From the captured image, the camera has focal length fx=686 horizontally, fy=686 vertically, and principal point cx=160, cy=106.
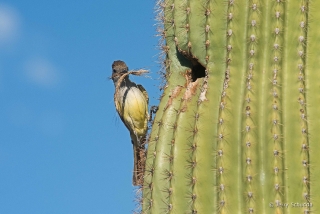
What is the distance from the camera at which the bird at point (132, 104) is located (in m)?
6.56

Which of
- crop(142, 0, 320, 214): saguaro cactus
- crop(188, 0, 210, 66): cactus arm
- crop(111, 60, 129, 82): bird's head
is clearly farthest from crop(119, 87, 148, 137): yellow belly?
crop(188, 0, 210, 66): cactus arm

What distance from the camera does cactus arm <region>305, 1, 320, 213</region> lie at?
169 inches

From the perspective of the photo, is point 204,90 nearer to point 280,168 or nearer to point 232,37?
point 232,37

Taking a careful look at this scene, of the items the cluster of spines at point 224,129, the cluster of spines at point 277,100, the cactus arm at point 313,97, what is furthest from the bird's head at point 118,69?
the cactus arm at point 313,97

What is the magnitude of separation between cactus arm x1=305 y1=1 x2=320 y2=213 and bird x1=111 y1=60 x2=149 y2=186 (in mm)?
2376

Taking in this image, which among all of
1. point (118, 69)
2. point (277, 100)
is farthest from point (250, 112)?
point (118, 69)

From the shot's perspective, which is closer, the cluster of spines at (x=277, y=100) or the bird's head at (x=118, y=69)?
the cluster of spines at (x=277, y=100)

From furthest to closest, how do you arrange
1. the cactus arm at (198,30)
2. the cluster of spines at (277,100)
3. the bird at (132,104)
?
1. the bird at (132,104)
2. the cactus arm at (198,30)
3. the cluster of spines at (277,100)

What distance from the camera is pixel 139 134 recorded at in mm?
6746

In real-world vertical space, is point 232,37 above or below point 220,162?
above

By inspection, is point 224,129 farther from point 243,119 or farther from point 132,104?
point 132,104

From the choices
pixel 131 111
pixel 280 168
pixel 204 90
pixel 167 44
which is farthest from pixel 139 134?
pixel 280 168

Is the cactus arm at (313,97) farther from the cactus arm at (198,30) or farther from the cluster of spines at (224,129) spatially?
the cactus arm at (198,30)

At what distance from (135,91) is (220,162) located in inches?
91.7
